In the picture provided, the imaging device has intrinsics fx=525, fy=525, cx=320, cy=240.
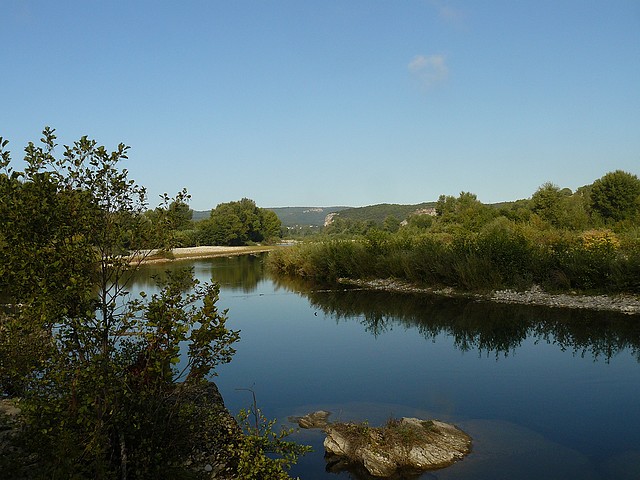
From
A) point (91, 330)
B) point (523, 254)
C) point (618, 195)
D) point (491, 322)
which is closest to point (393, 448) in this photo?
point (91, 330)

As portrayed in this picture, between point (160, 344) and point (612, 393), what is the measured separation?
349 inches

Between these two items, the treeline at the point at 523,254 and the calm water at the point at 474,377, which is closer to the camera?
the calm water at the point at 474,377

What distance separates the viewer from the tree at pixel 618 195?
134 ft

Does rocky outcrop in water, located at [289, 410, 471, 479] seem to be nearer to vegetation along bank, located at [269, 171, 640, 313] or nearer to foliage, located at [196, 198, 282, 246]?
vegetation along bank, located at [269, 171, 640, 313]

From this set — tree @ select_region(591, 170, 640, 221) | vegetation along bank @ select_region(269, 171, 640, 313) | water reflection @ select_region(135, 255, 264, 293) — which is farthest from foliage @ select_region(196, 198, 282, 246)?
tree @ select_region(591, 170, 640, 221)

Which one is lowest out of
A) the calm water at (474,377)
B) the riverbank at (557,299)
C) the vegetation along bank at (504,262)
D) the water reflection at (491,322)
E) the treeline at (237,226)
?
the calm water at (474,377)

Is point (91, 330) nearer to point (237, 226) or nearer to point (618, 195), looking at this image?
point (618, 195)

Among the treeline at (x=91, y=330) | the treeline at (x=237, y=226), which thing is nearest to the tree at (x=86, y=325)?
the treeline at (x=91, y=330)

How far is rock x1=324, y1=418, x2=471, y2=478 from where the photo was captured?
6.86m

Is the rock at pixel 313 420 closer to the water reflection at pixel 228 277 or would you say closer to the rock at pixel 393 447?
the rock at pixel 393 447

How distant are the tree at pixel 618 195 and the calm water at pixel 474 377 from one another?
28.0 m

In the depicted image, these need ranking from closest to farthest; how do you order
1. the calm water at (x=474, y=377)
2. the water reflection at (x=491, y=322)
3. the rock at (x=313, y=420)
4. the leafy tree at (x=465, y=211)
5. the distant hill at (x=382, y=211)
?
the calm water at (x=474, y=377), the rock at (x=313, y=420), the water reflection at (x=491, y=322), the leafy tree at (x=465, y=211), the distant hill at (x=382, y=211)

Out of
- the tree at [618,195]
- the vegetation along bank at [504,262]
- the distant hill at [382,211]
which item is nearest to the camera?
the vegetation along bank at [504,262]

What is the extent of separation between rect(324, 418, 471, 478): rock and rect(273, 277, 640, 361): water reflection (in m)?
6.18
